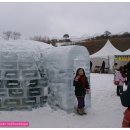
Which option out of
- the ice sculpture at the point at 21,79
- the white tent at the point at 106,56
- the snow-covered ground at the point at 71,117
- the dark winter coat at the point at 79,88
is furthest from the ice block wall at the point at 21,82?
the white tent at the point at 106,56

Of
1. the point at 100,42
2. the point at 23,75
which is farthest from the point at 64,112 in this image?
the point at 100,42

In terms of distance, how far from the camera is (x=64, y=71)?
9.22 meters

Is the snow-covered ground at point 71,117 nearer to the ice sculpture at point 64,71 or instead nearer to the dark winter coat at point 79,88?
the ice sculpture at point 64,71

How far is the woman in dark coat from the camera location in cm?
904

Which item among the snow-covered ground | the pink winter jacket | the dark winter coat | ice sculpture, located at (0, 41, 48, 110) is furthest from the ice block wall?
the pink winter jacket

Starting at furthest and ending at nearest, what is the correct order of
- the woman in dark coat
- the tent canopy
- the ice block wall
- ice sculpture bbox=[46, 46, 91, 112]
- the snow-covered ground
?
the tent canopy
the ice block wall
ice sculpture bbox=[46, 46, 91, 112]
the woman in dark coat
the snow-covered ground

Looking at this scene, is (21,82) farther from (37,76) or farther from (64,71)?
(64,71)

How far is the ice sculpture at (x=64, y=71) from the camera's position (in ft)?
30.1

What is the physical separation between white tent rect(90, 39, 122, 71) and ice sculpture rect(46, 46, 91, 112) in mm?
17053

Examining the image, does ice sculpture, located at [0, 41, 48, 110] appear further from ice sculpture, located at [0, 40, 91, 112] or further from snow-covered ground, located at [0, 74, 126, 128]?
snow-covered ground, located at [0, 74, 126, 128]

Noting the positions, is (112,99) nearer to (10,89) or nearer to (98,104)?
(98,104)

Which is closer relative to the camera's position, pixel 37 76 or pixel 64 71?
pixel 64 71

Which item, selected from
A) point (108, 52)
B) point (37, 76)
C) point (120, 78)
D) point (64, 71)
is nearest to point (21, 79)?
point (37, 76)

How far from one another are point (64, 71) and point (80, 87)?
2.08 feet
